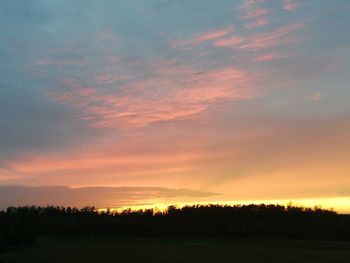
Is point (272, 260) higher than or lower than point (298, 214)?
lower

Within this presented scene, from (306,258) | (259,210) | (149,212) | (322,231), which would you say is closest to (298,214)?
(259,210)

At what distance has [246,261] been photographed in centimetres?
3059

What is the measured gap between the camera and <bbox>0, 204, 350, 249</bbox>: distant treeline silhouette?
72.3 meters

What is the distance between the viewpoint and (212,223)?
263 feet

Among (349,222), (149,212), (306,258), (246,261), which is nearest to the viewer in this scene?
(246,261)

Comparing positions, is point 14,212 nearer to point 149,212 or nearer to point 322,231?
point 149,212

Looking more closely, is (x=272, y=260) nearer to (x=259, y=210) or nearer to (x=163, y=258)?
(x=163, y=258)

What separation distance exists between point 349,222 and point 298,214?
40.7 feet

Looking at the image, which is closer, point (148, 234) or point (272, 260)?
point (272, 260)

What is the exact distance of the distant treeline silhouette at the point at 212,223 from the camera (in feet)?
237

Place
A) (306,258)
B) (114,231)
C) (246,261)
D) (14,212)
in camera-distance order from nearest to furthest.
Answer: (246,261) < (306,258) < (114,231) < (14,212)

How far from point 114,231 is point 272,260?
52392 mm

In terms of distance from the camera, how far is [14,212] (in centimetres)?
11006

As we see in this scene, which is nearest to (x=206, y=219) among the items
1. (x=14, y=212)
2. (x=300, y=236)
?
(x=300, y=236)
